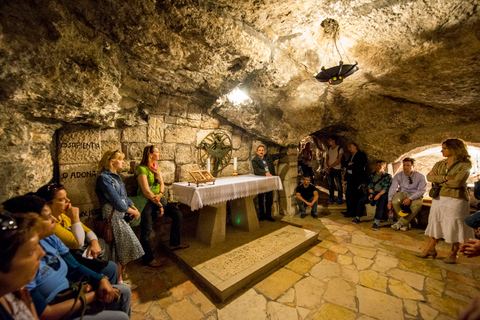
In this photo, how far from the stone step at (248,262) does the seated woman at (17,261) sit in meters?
1.85

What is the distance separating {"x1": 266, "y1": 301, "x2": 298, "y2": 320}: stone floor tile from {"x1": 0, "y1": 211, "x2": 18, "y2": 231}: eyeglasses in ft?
7.74

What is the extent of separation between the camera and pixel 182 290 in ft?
8.58

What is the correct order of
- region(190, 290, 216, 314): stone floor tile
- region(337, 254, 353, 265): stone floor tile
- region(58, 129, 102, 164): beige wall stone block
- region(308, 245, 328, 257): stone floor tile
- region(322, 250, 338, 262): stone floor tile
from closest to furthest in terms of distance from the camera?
region(190, 290, 216, 314): stone floor tile
region(58, 129, 102, 164): beige wall stone block
region(337, 254, 353, 265): stone floor tile
region(322, 250, 338, 262): stone floor tile
region(308, 245, 328, 257): stone floor tile

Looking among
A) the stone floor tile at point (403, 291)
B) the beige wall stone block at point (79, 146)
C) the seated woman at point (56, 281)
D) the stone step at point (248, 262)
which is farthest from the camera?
the beige wall stone block at point (79, 146)

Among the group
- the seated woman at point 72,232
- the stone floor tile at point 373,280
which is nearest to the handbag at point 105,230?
the seated woman at point 72,232

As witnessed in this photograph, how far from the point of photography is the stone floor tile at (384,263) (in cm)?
301

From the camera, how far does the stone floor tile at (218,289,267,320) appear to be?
218 centimetres

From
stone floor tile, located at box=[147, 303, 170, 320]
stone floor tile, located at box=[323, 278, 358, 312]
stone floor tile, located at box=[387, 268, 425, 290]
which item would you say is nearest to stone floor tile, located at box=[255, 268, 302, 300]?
stone floor tile, located at box=[323, 278, 358, 312]

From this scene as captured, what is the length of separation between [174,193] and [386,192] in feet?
16.5

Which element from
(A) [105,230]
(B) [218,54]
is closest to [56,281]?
(A) [105,230]

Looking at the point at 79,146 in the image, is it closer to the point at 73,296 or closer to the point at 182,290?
the point at 73,296

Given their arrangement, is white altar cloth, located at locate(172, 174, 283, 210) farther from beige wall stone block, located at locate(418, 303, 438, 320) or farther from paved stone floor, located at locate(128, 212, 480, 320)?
beige wall stone block, located at locate(418, 303, 438, 320)

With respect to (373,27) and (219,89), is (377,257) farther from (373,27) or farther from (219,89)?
(219,89)

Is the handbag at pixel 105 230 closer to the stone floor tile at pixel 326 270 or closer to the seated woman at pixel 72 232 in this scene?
the seated woman at pixel 72 232
